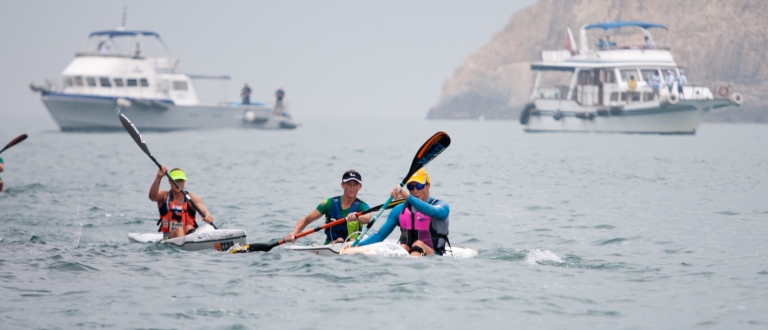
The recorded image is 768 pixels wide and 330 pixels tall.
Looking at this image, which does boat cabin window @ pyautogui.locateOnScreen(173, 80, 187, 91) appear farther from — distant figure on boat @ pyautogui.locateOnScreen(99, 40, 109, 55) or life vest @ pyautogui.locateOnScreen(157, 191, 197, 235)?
life vest @ pyautogui.locateOnScreen(157, 191, 197, 235)

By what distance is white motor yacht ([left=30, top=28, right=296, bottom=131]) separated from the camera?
66188 mm

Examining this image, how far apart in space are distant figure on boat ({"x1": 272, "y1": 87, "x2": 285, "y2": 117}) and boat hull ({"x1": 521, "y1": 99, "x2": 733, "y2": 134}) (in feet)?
69.2

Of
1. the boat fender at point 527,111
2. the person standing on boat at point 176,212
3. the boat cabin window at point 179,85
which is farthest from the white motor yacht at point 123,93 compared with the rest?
the person standing on boat at point 176,212

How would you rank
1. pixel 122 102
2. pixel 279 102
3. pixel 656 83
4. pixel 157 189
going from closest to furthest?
pixel 157 189
pixel 122 102
pixel 656 83
pixel 279 102

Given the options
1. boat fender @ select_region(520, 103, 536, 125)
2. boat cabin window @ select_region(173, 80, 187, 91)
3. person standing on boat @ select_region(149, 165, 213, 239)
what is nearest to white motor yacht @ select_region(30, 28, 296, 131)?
boat cabin window @ select_region(173, 80, 187, 91)

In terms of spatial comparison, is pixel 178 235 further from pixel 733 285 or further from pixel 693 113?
pixel 693 113

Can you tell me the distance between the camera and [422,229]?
1426 cm

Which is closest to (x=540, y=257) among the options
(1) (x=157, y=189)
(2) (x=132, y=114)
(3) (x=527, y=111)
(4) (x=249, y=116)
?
(1) (x=157, y=189)

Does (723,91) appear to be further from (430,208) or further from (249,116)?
(430,208)

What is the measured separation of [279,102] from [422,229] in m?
69.0

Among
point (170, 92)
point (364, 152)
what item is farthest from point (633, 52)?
point (170, 92)

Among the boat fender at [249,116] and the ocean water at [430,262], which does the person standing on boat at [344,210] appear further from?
the boat fender at [249,116]

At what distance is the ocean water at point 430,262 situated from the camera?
11516 millimetres

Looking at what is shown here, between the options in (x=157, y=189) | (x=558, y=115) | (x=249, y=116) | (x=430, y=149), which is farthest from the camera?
(x=249, y=116)
